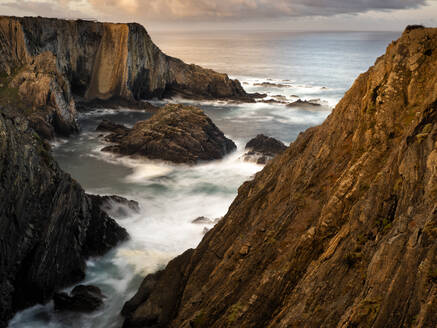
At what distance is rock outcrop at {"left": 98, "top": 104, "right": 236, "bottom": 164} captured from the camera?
36688mm

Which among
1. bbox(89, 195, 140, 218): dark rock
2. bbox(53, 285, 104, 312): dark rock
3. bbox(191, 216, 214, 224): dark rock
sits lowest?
bbox(53, 285, 104, 312): dark rock

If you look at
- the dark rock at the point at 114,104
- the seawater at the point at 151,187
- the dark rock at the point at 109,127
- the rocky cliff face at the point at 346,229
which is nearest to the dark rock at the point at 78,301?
the seawater at the point at 151,187

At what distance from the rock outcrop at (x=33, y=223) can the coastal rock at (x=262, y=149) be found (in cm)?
1926

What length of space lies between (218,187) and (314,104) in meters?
36.2

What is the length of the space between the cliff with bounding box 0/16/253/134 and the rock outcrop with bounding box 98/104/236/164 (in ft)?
54.6

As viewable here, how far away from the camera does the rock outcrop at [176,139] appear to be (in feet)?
120

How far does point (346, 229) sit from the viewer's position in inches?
349

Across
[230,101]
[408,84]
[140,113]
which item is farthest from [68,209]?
[230,101]

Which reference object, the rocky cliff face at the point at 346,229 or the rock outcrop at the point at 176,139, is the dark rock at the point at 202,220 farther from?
the rocky cliff face at the point at 346,229

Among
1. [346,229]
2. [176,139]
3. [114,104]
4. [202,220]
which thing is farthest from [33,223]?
[114,104]

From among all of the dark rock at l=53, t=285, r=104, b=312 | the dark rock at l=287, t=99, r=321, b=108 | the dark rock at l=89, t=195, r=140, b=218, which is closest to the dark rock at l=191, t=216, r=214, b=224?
the dark rock at l=89, t=195, r=140, b=218

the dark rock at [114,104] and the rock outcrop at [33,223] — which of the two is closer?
the rock outcrop at [33,223]

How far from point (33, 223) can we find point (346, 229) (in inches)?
491

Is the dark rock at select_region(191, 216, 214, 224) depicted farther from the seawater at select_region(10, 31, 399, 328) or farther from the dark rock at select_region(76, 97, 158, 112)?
the dark rock at select_region(76, 97, 158, 112)
